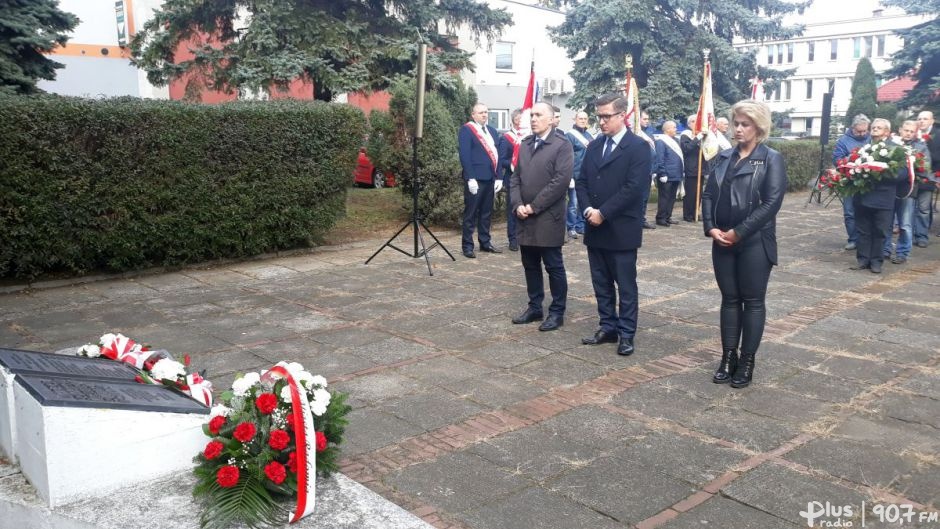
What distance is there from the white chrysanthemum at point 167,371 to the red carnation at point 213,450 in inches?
30.4

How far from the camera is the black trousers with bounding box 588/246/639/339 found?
20.5 feet

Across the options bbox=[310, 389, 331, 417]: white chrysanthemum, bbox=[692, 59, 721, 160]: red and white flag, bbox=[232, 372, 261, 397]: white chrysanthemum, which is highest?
bbox=[692, 59, 721, 160]: red and white flag

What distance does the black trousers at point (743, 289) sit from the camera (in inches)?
208

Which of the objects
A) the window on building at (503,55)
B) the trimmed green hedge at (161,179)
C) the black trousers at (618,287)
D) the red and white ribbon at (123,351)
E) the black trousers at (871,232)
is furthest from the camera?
the window on building at (503,55)

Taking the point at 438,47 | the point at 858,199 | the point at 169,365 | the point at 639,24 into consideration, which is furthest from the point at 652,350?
the point at 639,24

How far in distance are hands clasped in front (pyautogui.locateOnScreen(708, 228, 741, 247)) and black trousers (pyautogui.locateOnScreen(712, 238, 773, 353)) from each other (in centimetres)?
9

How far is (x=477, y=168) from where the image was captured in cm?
1063

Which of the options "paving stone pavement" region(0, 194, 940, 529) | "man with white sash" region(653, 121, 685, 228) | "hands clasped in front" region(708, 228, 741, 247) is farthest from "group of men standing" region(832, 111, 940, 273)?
"hands clasped in front" region(708, 228, 741, 247)

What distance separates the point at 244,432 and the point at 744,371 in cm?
350

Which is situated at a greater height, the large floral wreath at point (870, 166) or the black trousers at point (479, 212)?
the large floral wreath at point (870, 166)

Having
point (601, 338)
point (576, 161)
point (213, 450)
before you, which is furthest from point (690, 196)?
point (213, 450)

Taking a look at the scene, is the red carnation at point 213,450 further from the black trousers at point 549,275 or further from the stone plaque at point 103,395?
the black trousers at point 549,275

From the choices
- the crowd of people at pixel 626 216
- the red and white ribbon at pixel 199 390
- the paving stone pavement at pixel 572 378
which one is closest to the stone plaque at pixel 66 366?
the red and white ribbon at pixel 199 390

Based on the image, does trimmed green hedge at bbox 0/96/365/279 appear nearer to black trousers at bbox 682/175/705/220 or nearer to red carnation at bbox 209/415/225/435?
red carnation at bbox 209/415/225/435
